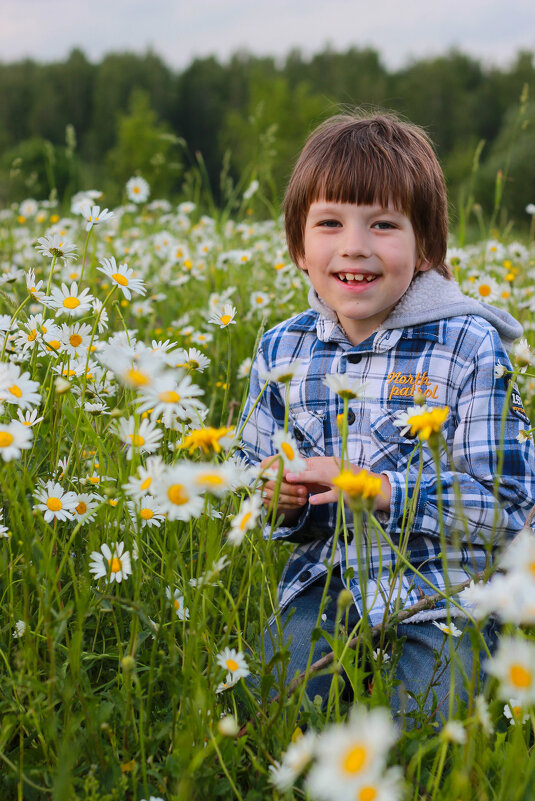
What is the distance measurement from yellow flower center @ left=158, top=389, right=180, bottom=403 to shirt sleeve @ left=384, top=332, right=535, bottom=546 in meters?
0.58

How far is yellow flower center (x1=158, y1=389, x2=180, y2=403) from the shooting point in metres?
0.74

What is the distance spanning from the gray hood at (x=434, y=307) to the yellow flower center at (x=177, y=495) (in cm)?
87

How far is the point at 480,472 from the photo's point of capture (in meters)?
1.33

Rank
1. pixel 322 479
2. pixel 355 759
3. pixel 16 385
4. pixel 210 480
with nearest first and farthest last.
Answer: pixel 355 759, pixel 210 480, pixel 16 385, pixel 322 479

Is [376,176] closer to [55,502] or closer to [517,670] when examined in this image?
[55,502]

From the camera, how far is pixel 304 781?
890 mm

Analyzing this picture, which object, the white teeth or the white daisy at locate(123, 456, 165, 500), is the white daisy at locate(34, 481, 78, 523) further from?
A: the white teeth

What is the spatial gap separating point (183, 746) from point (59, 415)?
718 mm

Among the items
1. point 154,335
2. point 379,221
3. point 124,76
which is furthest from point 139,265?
point 124,76

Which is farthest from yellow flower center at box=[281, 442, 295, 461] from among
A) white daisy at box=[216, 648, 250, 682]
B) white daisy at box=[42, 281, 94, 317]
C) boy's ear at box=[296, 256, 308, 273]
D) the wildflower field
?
boy's ear at box=[296, 256, 308, 273]

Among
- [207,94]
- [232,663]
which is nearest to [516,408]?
[232,663]

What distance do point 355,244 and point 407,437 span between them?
0.37 m

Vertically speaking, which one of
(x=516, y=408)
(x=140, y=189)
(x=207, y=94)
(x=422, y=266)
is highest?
(x=207, y=94)

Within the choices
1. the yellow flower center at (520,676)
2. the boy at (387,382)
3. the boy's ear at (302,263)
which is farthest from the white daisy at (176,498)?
the boy's ear at (302,263)
